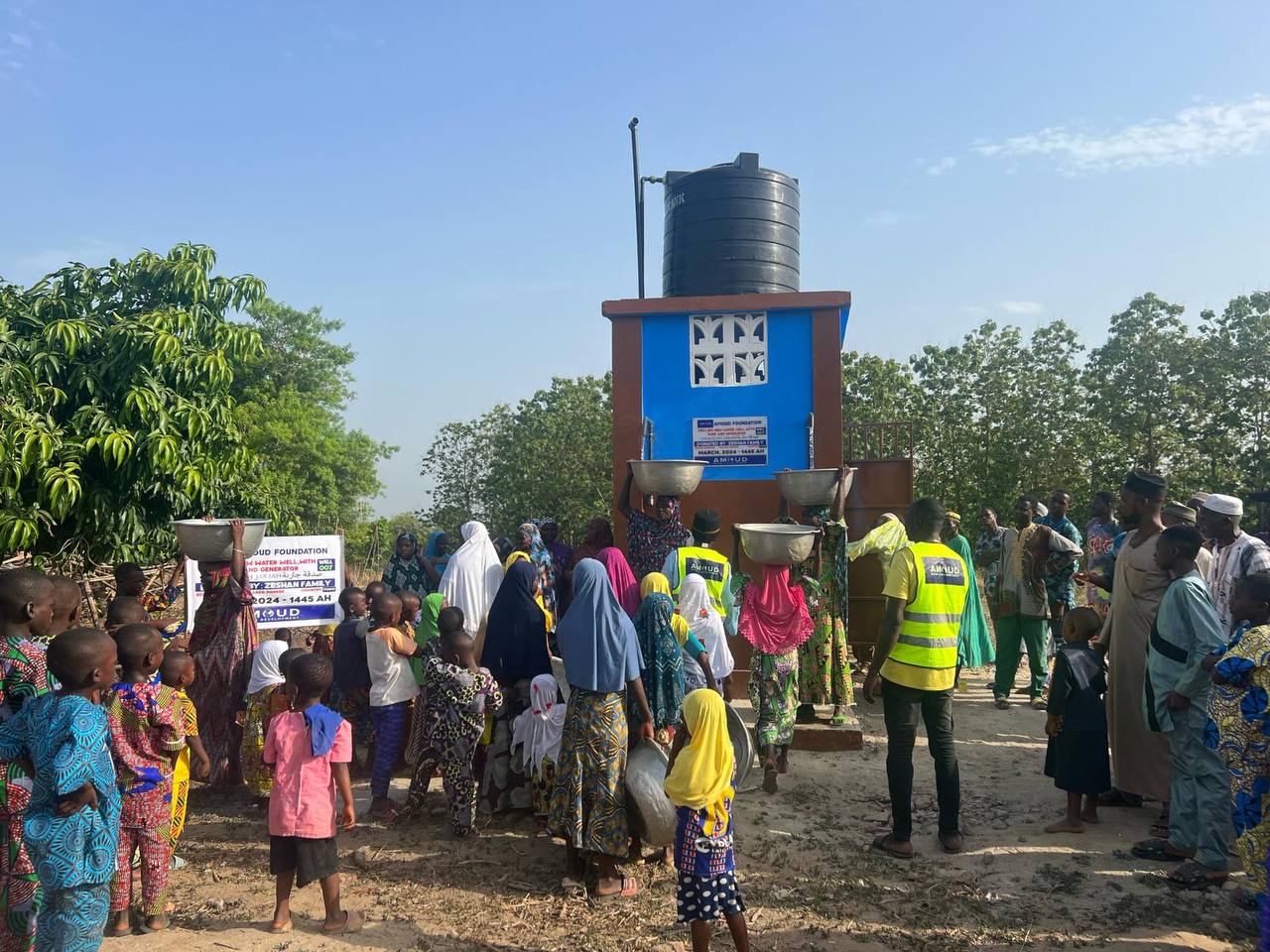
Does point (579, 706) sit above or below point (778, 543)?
below

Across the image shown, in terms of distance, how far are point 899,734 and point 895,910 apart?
0.97 meters

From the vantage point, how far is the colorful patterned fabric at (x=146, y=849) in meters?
3.72

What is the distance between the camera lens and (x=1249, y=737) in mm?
3607

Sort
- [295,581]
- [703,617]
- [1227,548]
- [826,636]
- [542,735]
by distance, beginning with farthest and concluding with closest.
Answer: [295,581] < [826,636] < [703,617] < [1227,548] < [542,735]

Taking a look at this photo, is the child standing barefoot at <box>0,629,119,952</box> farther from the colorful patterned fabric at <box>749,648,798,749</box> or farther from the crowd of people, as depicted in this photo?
the colorful patterned fabric at <box>749,648,798,749</box>

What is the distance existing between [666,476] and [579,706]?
3206 millimetres

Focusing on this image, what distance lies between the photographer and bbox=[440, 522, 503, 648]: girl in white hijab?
581cm

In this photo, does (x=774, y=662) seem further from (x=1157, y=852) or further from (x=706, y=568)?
(x=1157, y=852)

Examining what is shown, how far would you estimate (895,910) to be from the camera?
3982 millimetres

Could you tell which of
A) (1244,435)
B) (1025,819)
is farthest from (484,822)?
(1244,435)

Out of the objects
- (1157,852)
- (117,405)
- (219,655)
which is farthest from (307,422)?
(1157,852)

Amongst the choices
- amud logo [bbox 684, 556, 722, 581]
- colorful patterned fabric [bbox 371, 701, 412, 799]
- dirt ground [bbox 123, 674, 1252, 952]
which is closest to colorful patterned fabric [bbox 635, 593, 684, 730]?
dirt ground [bbox 123, 674, 1252, 952]

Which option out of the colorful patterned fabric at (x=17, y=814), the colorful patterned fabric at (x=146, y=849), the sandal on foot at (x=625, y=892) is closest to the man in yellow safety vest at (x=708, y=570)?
the sandal on foot at (x=625, y=892)

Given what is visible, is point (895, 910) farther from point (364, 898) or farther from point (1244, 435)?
point (1244, 435)
